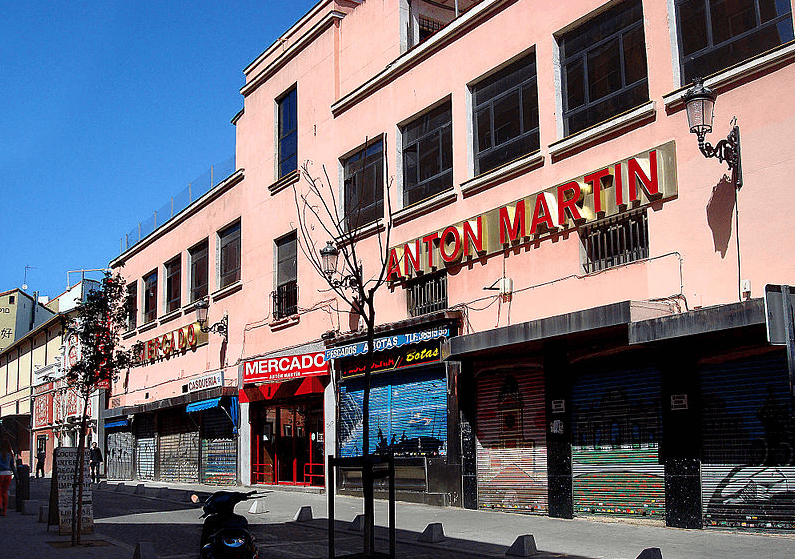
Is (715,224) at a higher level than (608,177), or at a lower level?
lower

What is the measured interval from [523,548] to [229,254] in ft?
66.6

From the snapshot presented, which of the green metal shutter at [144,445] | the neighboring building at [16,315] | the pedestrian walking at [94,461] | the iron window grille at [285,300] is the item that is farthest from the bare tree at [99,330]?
the neighboring building at [16,315]

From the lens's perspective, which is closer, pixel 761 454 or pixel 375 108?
pixel 761 454

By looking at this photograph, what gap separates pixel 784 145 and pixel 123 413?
29.5m

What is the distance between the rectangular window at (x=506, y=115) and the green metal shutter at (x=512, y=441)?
4447mm

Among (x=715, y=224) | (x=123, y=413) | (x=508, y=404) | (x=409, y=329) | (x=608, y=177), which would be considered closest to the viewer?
(x=715, y=224)

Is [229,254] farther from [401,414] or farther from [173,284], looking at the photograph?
[401,414]

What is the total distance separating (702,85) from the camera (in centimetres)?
1299

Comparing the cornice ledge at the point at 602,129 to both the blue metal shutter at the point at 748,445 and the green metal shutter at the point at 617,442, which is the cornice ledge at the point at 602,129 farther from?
the blue metal shutter at the point at 748,445

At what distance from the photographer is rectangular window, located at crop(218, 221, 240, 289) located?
2922 cm

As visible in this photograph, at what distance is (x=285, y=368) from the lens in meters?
23.9

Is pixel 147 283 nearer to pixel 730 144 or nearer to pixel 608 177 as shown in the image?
pixel 608 177

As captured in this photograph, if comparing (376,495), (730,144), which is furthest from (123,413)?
(730,144)

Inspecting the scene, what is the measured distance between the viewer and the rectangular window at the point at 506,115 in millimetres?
17594
